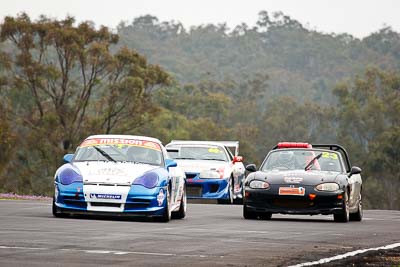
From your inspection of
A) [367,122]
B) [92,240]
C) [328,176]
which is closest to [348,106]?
[367,122]

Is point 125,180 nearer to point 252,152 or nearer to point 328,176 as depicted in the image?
point 328,176

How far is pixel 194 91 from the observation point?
112 meters

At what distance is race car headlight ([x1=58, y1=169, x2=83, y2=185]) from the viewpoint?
17766 mm

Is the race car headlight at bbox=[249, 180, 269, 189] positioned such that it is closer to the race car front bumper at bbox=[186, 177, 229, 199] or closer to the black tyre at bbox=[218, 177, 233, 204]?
the race car front bumper at bbox=[186, 177, 229, 199]

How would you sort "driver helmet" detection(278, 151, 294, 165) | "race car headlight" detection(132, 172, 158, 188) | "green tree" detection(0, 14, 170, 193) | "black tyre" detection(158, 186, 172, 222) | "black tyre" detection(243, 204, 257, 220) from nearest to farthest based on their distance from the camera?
"race car headlight" detection(132, 172, 158, 188) → "black tyre" detection(158, 186, 172, 222) → "black tyre" detection(243, 204, 257, 220) → "driver helmet" detection(278, 151, 294, 165) → "green tree" detection(0, 14, 170, 193)

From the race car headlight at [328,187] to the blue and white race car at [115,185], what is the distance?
2.51 meters

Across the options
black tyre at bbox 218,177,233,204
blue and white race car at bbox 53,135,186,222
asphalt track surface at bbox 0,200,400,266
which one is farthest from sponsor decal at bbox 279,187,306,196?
black tyre at bbox 218,177,233,204

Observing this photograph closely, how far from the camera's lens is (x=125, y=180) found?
1778cm

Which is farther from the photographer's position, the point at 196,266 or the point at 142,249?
the point at 142,249

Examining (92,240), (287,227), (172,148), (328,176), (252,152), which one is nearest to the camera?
(92,240)

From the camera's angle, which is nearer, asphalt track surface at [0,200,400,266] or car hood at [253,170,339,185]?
asphalt track surface at [0,200,400,266]

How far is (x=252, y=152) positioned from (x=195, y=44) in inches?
3328

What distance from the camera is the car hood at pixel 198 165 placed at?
29531 mm

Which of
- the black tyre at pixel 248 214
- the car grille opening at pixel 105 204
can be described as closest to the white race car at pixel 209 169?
the black tyre at pixel 248 214
